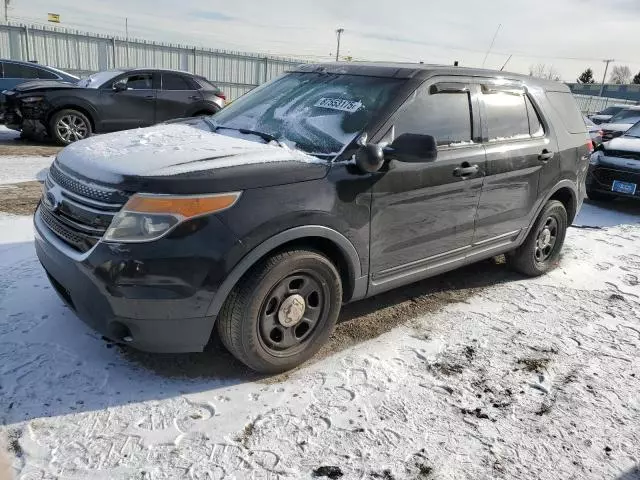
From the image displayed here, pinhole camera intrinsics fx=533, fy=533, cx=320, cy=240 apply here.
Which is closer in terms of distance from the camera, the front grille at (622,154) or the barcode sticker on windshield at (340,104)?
the barcode sticker on windshield at (340,104)

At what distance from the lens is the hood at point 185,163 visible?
8.73 ft

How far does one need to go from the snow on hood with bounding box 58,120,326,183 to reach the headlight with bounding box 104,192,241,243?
15 cm

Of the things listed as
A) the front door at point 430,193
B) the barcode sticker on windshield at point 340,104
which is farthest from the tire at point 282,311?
the barcode sticker on windshield at point 340,104

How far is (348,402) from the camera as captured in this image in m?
2.94

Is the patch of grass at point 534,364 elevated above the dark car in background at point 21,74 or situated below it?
below

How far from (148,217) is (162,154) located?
504mm

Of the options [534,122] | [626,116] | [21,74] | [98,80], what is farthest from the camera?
[626,116]

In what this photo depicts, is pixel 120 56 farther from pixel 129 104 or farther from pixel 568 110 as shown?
pixel 568 110

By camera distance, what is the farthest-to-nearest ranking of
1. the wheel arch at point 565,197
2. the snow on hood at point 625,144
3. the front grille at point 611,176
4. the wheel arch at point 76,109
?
the wheel arch at point 76,109
the snow on hood at point 625,144
the front grille at point 611,176
the wheel arch at point 565,197

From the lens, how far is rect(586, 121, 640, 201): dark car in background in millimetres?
8031

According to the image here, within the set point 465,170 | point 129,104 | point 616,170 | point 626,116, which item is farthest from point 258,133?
point 626,116

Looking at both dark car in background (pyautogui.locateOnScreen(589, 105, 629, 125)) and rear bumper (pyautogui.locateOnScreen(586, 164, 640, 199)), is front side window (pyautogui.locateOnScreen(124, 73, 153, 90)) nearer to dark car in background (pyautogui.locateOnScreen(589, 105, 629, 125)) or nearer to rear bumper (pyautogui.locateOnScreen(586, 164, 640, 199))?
rear bumper (pyautogui.locateOnScreen(586, 164, 640, 199))

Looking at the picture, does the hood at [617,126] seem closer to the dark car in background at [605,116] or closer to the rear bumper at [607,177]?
the dark car in background at [605,116]

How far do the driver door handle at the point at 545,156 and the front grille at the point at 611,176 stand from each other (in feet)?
14.0
